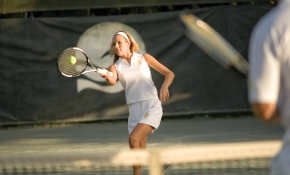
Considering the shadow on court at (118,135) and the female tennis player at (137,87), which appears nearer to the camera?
the female tennis player at (137,87)

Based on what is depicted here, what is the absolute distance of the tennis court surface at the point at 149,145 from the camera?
367cm

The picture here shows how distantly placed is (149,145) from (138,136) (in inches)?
129

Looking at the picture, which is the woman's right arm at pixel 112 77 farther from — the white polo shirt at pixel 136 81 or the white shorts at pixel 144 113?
the white shorts at pixel 144 113

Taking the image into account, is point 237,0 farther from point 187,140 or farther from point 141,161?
point 141,161

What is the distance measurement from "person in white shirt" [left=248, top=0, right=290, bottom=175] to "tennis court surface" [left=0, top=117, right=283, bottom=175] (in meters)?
0.69

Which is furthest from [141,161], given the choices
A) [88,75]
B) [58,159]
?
[88,75]

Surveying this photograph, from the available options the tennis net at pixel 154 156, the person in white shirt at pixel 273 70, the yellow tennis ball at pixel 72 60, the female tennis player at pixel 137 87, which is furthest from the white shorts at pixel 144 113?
the person in white shirt at pixel 273 70

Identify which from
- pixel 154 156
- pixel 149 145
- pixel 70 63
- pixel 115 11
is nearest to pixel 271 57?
pixel 154 156

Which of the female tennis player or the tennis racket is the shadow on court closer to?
the female tennis player

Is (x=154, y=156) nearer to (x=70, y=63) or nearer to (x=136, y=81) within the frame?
(x=136, y=81)

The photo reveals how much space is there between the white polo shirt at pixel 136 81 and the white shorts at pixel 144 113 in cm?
5

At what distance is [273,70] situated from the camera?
2873mm

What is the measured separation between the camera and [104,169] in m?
8.09

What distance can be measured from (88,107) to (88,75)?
20.7 inches
